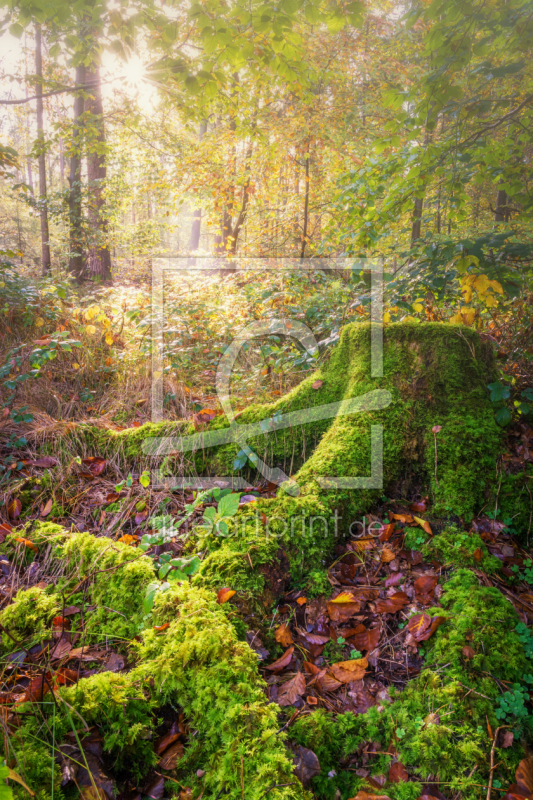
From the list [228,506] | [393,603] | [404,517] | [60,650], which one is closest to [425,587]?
[393,603]

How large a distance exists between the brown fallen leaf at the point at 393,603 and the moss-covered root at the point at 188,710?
72 cm

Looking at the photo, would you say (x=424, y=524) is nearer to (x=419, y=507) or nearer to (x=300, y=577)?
(x=419, y=507)

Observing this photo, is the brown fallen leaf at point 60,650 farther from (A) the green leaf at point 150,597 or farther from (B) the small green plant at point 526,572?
(B) the small green plant at point 526,572

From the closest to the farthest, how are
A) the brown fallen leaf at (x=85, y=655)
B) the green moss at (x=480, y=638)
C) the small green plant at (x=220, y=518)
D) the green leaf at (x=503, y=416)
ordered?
the green moss at (x=480, y=638) → the brown fallen leaf at (x=85, y=655) → the small green plant at (x=220, y=518) → the green leaf at (x=503, y=416)

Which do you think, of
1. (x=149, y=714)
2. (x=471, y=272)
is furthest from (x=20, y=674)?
(x=471, y=272)

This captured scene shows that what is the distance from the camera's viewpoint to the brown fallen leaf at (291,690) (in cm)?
154

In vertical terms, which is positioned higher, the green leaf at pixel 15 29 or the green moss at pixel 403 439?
the green leaf at pixel 15 29

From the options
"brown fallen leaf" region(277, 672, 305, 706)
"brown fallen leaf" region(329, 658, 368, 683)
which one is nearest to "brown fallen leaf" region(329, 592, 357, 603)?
"brown fallen leaf" region(329, 658, 368, 683)

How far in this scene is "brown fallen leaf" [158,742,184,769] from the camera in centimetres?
133

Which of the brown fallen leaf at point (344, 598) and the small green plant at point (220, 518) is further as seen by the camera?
the small green plant at point (220, 518)

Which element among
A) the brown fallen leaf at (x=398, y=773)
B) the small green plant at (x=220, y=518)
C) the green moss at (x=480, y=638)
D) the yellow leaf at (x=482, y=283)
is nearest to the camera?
the brown fallen leaf at (x=398, y=773)

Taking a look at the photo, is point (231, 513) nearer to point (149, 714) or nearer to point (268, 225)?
point (149, 714)

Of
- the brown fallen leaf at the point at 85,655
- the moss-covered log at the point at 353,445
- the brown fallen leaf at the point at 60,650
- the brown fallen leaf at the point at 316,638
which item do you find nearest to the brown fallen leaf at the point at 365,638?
the brown fallen leaf at the point at 316,638

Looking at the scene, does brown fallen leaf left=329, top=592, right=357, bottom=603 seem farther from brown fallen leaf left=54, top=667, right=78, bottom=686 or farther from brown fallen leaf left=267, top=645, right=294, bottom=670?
brown fallen leaf left=54, top=667, right=78, bottom=686
